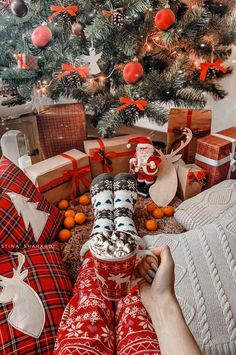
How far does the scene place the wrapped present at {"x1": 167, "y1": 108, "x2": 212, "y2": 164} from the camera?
1.37m

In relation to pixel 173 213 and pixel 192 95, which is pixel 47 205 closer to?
pixel 173 213

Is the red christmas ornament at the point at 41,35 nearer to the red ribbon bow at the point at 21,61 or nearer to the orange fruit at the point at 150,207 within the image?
the red ribbon bow at the point at 21,61

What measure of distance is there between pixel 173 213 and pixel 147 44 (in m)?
0.79

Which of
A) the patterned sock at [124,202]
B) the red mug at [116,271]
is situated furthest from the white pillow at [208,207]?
the red mug at [116,271]

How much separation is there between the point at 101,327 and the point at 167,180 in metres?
0.82

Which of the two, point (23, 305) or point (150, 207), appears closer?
point (23, 305)

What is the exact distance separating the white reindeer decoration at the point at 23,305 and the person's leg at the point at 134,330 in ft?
0.61

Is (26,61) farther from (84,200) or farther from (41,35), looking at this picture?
(84,200)

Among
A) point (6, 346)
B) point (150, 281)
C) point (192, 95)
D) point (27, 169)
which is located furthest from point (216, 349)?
point (192, 95)

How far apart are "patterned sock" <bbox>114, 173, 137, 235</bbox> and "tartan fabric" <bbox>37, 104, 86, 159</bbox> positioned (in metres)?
0.38

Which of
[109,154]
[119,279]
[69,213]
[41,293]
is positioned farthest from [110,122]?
[119,279]

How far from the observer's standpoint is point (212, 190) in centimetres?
123

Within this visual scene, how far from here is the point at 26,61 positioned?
126 cm

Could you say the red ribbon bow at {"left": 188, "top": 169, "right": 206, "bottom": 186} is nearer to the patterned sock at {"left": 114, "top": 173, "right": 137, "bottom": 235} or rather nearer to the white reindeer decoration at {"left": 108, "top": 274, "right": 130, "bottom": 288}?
the patterned sock at {"left": 114, "top": 173, "right": 137, "bottom": 235}
